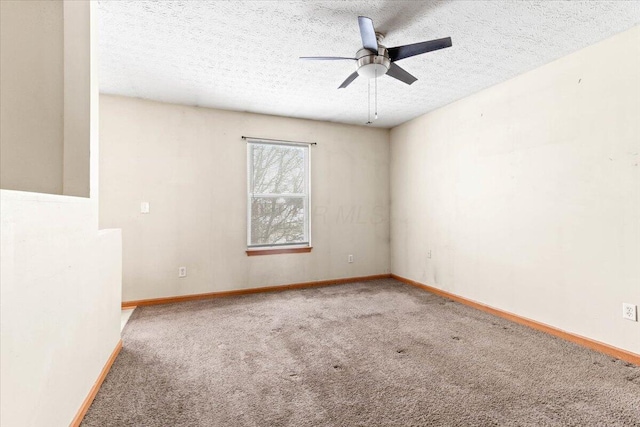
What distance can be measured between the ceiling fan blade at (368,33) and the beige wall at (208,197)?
2385 millimetres

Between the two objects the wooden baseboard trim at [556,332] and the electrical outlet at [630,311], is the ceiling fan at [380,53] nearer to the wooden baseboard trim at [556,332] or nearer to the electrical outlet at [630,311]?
the electrical outlet at [630,311]

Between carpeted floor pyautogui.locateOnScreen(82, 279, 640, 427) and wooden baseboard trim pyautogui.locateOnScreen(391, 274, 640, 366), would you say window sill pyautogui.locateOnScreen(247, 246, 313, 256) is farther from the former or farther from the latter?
wooden baseboard trim pyautogui.locateOnScreen(391, 274, 640, 366)

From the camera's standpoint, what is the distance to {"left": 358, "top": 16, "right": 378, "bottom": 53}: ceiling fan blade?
1.75 metres

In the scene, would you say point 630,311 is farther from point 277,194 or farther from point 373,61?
point 277,194

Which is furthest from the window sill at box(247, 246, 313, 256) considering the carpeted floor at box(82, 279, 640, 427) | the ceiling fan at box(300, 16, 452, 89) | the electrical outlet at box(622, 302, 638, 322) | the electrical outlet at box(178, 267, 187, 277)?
the electrical outlet at box(622, 302, 638, 322)

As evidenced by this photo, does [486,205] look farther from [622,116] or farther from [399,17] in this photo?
[399,17]

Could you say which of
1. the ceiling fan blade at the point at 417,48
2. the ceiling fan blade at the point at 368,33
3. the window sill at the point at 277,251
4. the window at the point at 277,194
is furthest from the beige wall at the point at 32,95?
the window sill at the point at 277,251

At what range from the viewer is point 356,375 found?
196cm

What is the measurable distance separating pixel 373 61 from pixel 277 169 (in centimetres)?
240

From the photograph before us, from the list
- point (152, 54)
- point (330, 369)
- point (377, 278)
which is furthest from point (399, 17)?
point (377, 278)

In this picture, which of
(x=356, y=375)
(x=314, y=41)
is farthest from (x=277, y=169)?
(x=356, y=375)

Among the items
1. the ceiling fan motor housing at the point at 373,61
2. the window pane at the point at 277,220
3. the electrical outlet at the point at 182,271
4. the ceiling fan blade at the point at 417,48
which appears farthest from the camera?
the window pane at the point at 277,220

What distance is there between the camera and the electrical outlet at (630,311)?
7.00ft

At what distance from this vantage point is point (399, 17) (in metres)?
2.05
